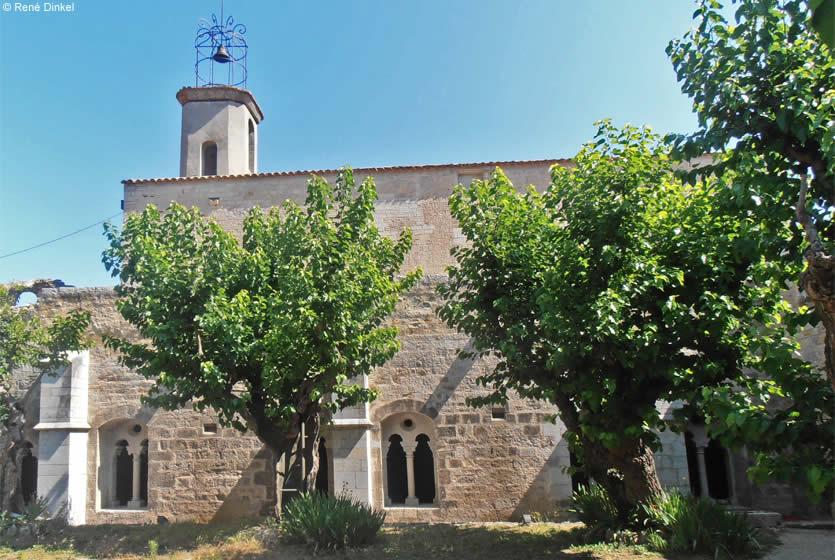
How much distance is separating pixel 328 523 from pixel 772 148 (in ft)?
21.9

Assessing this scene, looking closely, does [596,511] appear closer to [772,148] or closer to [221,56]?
[772,148]

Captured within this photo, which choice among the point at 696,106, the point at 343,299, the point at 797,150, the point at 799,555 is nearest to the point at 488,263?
the point at 343,299

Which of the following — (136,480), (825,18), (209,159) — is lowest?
(136,480)

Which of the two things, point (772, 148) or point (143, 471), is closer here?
point (772, 148)

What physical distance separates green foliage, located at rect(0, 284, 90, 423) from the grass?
300 centimetres

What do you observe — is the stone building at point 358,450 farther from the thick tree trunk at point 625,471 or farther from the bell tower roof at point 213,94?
the bell tower roof at point 213,94

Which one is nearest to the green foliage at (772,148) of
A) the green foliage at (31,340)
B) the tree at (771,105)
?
the tree at (771,105)

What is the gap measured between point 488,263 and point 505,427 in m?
4.27

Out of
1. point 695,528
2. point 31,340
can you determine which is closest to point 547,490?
point 695,528

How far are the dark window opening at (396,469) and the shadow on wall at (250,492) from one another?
2.20 metres

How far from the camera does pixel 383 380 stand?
12477 mm

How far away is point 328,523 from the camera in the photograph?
854cm

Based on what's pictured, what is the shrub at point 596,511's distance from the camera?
28.6 feet

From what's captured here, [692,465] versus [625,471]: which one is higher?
[625,471]
